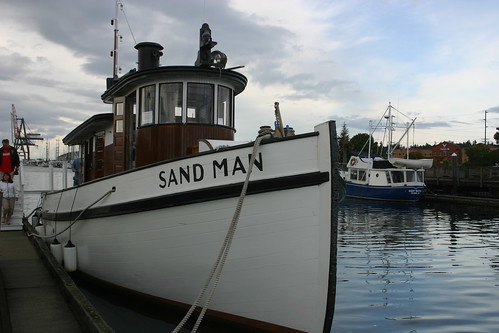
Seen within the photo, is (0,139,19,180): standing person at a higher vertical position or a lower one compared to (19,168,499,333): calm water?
higher

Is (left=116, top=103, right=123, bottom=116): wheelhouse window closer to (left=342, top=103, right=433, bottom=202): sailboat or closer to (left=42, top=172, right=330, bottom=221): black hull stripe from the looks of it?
(left=42, top=172, right=330, bottom=221): black hull stripe

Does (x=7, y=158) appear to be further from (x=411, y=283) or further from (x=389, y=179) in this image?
(x=389, y=179)

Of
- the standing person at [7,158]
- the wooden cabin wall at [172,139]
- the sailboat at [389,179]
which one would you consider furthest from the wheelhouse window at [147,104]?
the sailboat at [389,179]

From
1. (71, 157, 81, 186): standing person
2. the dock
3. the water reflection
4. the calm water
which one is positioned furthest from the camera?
(71, 157, 81, 186): standing person

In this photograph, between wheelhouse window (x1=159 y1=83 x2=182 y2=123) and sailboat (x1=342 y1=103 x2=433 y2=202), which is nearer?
wheelhouse window (x1=159 y1=83 x2=182 y2=123)

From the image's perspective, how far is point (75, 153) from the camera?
13867mm

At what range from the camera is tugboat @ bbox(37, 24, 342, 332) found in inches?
172

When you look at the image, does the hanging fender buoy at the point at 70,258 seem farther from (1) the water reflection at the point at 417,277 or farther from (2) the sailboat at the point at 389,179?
(2) the sailboat at the point at 389,179

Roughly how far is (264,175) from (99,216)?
283 cm

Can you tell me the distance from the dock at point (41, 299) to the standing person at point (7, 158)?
9.90ft

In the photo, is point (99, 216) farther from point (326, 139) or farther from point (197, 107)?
point (326, 139)

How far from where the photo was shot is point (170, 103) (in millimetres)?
6902

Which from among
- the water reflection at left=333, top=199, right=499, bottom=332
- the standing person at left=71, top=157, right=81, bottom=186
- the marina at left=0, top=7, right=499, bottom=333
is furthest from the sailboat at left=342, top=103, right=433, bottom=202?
the standing person at left=71, top=157, right=81, bottom=186

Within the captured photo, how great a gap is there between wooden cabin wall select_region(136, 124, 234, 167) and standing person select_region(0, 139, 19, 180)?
4807mm
